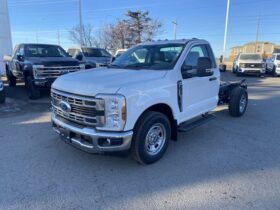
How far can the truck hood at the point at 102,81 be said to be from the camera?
11.2 ft

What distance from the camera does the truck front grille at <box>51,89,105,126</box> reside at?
339cm

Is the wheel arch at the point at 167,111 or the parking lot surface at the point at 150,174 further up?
the wheel arch at the point at 167,111

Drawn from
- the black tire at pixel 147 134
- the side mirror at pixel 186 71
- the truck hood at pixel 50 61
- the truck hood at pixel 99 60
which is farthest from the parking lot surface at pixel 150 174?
the truck hood at pixel 99 60

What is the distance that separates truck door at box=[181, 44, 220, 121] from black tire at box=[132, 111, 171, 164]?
0.64 m

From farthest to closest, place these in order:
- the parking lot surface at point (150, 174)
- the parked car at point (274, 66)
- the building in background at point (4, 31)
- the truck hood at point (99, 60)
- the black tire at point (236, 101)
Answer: the parked car at point (274, 66) → the building in background at point (4, 31) → the truck hood at point (99, 60) → the black tire at point (236, 101) → the parking lot surface at point (150, 174)

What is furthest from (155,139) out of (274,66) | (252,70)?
(274,66)

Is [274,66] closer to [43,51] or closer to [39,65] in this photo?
[43,51]

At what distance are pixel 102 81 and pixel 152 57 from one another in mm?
1625

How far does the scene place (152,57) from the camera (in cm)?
485

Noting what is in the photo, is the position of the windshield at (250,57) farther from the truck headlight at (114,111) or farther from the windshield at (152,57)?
the truck headlight at (114,111)

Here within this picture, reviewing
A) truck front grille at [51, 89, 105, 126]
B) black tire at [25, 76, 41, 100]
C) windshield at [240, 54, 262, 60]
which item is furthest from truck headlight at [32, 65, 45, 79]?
windshield at [240, 54, 262, 60]

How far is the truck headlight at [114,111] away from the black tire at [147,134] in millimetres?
367

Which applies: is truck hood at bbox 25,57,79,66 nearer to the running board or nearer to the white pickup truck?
the white pickup truck

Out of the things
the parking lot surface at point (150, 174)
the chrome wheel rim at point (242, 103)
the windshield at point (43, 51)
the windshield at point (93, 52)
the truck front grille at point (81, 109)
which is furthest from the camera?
the windshield at point (93, 52)
